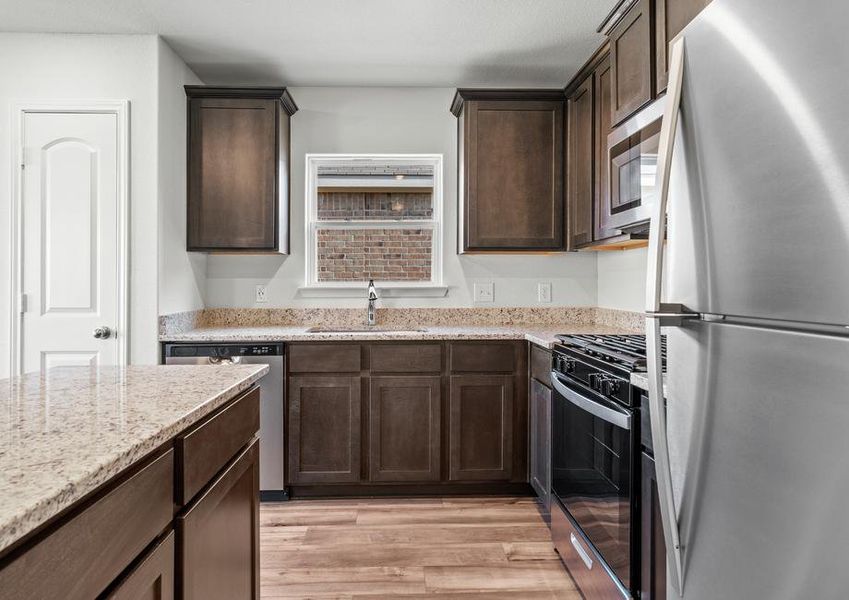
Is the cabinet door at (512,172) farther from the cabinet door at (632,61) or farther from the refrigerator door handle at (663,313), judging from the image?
the refrigerator door handle at (663,313)

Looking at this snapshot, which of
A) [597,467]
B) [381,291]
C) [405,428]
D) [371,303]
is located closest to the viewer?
[597,467]

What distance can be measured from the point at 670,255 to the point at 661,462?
40 cm

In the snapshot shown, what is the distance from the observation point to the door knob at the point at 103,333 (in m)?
2.74

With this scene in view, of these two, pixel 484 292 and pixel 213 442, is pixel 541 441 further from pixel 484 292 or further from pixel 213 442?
pixel 213 442

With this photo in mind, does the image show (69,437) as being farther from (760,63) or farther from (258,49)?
(258,49)

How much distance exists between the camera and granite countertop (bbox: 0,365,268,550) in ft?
2.04

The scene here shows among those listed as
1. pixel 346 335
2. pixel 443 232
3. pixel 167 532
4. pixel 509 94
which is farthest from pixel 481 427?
pixel 167 532

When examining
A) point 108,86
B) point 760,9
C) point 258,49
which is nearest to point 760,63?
point 760,9

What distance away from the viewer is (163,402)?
110 cm

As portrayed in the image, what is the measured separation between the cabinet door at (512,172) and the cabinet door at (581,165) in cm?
8

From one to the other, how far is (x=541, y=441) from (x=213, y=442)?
186 centimetres

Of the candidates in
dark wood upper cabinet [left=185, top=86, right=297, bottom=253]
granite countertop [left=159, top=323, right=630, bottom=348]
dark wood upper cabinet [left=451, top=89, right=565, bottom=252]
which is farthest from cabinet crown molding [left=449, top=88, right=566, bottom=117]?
granite countertop [left=159, top=323, right=630, bottom=348]

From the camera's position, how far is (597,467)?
5.81 feet

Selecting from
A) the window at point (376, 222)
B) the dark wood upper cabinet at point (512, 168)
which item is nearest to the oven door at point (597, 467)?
the dark wood upper cabinet at point (512, 168)
